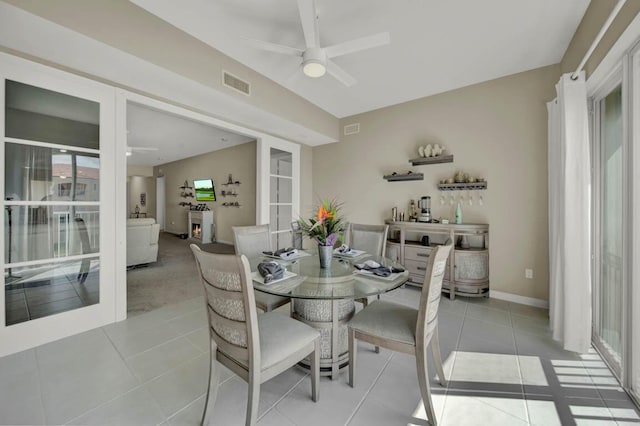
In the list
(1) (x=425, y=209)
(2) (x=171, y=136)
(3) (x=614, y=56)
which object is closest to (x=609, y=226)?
(3) (x=614, y=56)

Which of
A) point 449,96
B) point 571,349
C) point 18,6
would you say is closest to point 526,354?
point 571,349

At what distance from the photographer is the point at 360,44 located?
1.95m

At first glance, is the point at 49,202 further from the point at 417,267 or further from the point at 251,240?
the point at 417,267

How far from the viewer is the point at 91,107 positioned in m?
2.39

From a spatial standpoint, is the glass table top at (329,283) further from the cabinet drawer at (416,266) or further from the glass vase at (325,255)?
the cabinet drawer at (416,266)

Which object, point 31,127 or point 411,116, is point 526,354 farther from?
point 31,127

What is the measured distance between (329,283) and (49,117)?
112 inches

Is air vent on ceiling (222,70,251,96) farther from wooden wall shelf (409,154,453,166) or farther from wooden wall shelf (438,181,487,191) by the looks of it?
wooden wall shelf (438,181,487,191)

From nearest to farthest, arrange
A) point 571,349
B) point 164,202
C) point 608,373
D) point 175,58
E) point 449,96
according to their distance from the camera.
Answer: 1. point 608,373
2. point 571,349
3. point 175,58
4. point 449,96
5. point 164,202

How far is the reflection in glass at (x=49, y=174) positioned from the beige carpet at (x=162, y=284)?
4.55ft

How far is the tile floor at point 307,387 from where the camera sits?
143 centimetres

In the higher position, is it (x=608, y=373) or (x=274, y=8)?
(x=274, y=8)

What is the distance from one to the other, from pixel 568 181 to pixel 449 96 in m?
2.07

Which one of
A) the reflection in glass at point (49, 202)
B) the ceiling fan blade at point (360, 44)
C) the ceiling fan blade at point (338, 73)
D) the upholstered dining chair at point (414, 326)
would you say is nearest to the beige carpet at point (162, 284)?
the reflection in glass at point (49, 202)
